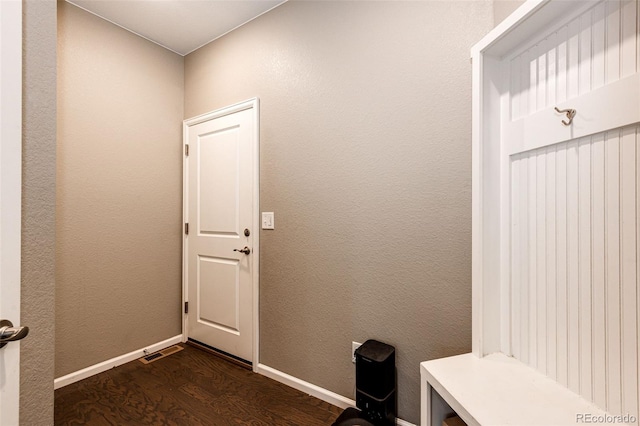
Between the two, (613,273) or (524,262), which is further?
(524,262)

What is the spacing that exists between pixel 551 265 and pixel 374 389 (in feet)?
3.25

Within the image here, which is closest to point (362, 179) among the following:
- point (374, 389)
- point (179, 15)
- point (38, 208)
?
point (374, 389)

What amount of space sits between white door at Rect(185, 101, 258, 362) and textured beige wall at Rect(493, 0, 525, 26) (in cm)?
158

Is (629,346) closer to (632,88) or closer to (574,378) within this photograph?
Answer: (574,378)

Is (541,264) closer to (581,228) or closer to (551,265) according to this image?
(551,265)

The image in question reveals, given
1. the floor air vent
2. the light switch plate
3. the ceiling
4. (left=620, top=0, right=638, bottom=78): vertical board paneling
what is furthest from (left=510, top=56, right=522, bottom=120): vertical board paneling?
the floor air vent

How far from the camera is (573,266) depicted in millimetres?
918

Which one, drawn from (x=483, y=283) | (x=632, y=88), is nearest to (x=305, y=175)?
(x=483, y=283)

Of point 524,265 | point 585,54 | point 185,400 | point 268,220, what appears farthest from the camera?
point 268,220

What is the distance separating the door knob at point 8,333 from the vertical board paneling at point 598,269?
1.68m

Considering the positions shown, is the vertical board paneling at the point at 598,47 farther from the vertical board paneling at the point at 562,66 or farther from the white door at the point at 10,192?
the white door at the point at 10,192

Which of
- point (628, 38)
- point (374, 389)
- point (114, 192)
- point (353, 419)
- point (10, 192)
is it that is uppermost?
point (628, 38)

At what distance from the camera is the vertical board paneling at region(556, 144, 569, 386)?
94 centimetres

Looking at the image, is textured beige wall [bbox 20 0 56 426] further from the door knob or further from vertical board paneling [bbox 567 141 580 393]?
vertical board paneling [bbox 567 141 580 393]
